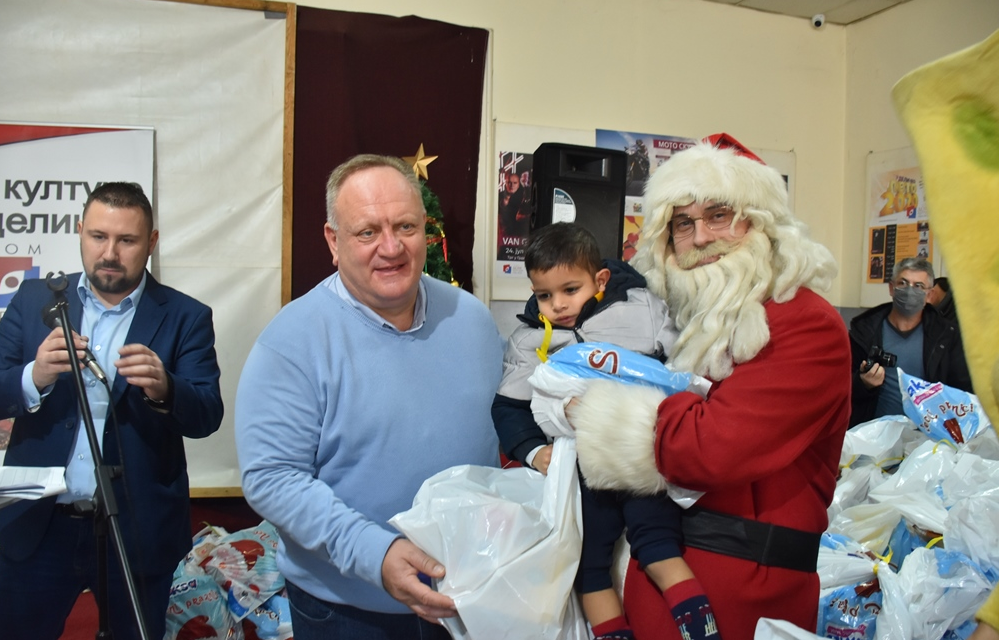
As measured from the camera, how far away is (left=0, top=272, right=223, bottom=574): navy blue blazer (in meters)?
1.91

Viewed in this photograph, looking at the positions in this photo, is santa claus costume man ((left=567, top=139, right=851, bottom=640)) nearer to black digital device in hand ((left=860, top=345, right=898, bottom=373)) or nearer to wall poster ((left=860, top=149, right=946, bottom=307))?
black digital device in hand ((left=860, top=345, right=898, bottom=373))

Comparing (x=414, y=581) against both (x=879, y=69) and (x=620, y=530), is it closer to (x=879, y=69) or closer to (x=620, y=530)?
(x=620, y=530)

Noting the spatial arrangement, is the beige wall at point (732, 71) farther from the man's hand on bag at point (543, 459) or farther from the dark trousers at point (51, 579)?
the man's hand on bag at point (543, 459)

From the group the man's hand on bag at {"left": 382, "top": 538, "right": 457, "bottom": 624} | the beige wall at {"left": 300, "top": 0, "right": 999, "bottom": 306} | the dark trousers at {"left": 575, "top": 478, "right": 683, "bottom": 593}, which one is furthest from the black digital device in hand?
the man's hand on bag at {"left": 382, "top": 538, "right": 457, "bottom": 624}

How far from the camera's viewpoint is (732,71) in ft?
16.1

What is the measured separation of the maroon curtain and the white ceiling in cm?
208

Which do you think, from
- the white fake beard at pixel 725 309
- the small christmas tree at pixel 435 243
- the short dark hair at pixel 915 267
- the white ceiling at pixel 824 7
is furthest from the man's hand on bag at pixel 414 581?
the white ceiling at pixel 824 7

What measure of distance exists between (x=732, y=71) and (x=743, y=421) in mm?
4435

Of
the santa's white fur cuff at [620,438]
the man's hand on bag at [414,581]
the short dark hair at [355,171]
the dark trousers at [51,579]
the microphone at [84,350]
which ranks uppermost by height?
the short dark hair at [355,171]

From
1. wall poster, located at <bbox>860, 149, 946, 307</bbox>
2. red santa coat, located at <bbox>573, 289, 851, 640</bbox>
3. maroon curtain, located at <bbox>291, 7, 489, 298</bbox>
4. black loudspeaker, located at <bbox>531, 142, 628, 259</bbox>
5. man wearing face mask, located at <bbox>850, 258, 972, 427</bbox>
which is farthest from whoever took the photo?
wall poster, located at <bbox>860, 149, 946, 307</bbox>

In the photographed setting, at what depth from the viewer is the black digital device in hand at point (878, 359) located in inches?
140

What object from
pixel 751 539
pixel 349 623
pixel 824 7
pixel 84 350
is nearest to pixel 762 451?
pixel 751 539

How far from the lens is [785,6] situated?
489 cm

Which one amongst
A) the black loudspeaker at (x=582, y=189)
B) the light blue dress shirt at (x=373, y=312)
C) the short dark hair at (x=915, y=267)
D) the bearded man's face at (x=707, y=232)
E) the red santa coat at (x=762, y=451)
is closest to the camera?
the red santa coat at (x=762, y=451)
